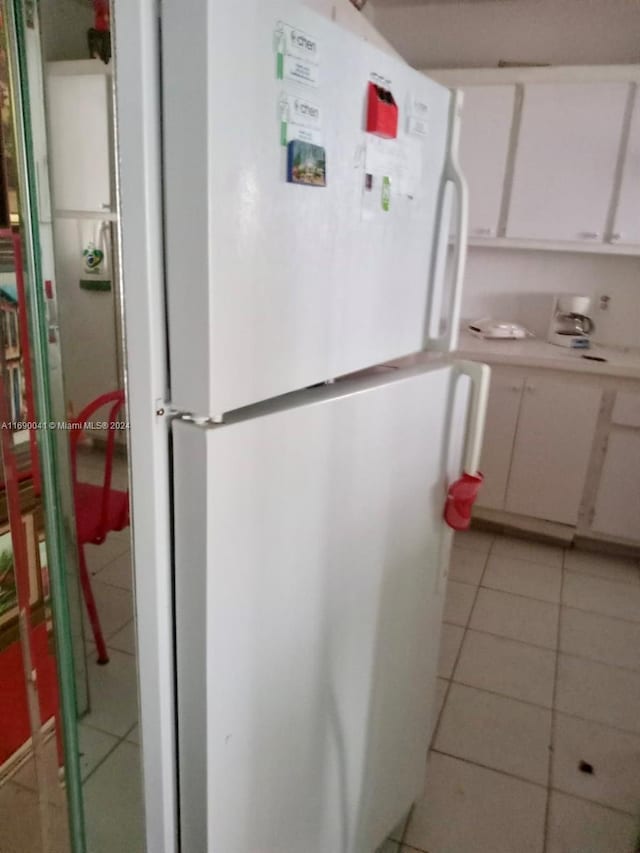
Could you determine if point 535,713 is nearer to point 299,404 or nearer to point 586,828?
point 586,828

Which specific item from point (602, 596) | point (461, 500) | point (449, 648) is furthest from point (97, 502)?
point (602, 596)

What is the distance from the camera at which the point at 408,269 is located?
3.48 ft

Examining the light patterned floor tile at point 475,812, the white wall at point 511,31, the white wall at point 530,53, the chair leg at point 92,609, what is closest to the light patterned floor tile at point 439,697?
the light patterned floor tile at point 475,812

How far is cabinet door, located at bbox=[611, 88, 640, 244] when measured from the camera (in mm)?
2676

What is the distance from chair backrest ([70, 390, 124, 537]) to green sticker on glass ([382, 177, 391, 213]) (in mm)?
490

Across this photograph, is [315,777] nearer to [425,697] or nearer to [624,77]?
[425,697]

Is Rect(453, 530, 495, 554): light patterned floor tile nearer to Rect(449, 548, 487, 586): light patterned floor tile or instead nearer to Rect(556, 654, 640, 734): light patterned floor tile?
Rect(449, 548, 487, 586): light patterned floor tile

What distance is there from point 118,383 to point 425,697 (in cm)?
106

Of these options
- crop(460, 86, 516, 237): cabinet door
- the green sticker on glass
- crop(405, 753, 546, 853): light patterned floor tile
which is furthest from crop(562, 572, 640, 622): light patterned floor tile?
the green sticker on glass

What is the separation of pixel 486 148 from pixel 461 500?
89.2 inches

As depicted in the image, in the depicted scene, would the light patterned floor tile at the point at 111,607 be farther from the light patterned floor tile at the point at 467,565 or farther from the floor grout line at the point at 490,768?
the light patterned floor tile at the point at 467,565

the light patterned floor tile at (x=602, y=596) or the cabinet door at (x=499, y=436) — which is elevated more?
the cabinet door at (x=499, y=436)

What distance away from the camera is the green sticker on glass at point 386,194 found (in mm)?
926

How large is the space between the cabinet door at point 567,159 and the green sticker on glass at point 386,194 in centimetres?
225
